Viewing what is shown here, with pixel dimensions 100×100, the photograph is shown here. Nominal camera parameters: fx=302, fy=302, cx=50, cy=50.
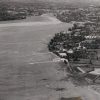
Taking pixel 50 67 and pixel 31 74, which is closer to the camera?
pixel 31 74

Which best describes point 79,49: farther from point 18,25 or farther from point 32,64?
point 18,25

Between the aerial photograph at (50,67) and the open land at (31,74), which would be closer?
the open land at (31,74)

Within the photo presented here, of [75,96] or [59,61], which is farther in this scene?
[59,61]

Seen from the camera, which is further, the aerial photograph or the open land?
the aerial photograph

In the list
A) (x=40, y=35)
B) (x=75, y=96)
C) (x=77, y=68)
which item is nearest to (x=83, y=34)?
(x=40, y=35)

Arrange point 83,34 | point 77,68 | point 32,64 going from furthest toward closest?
point 83,34 < point 32,64 < point 77,68

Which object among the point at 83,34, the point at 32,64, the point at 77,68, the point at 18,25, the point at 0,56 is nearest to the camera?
the point at 77,68

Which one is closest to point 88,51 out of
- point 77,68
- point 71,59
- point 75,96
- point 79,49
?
point 79,49

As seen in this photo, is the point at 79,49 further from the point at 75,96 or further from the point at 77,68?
the point at 75,96
